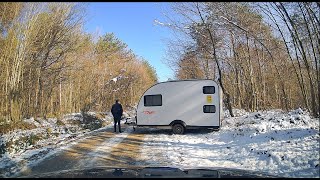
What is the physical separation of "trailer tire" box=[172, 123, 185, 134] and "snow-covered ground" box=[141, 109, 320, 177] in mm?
1768

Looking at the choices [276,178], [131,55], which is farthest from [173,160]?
[131,55]

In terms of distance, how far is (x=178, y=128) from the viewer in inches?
729

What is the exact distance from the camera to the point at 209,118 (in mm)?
18016

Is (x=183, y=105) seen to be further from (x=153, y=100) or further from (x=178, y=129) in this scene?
(x=153, y=100)

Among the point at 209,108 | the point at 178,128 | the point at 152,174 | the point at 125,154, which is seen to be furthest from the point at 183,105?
the point at 152,174

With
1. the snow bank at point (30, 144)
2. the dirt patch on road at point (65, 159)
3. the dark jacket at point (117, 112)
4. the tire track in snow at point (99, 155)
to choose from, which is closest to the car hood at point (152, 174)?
the dirt patch on road at point (65, 159)

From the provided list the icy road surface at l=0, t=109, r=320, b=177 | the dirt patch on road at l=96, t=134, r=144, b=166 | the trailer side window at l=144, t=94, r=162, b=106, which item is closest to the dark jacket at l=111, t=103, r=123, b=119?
the trailer side window at l=144, t=94, r=162, b=106

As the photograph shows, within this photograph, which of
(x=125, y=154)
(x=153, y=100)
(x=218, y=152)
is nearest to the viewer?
(x=125, y=154)

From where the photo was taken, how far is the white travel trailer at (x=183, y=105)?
711 inches

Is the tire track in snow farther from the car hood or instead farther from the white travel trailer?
the car hood

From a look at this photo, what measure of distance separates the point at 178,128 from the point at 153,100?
84.0 inches

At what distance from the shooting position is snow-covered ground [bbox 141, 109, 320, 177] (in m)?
8.70

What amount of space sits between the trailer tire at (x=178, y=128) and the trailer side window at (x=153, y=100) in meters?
1.49

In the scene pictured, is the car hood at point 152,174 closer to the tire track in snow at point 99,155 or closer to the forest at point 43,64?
the tire track in snow at point 99,155
